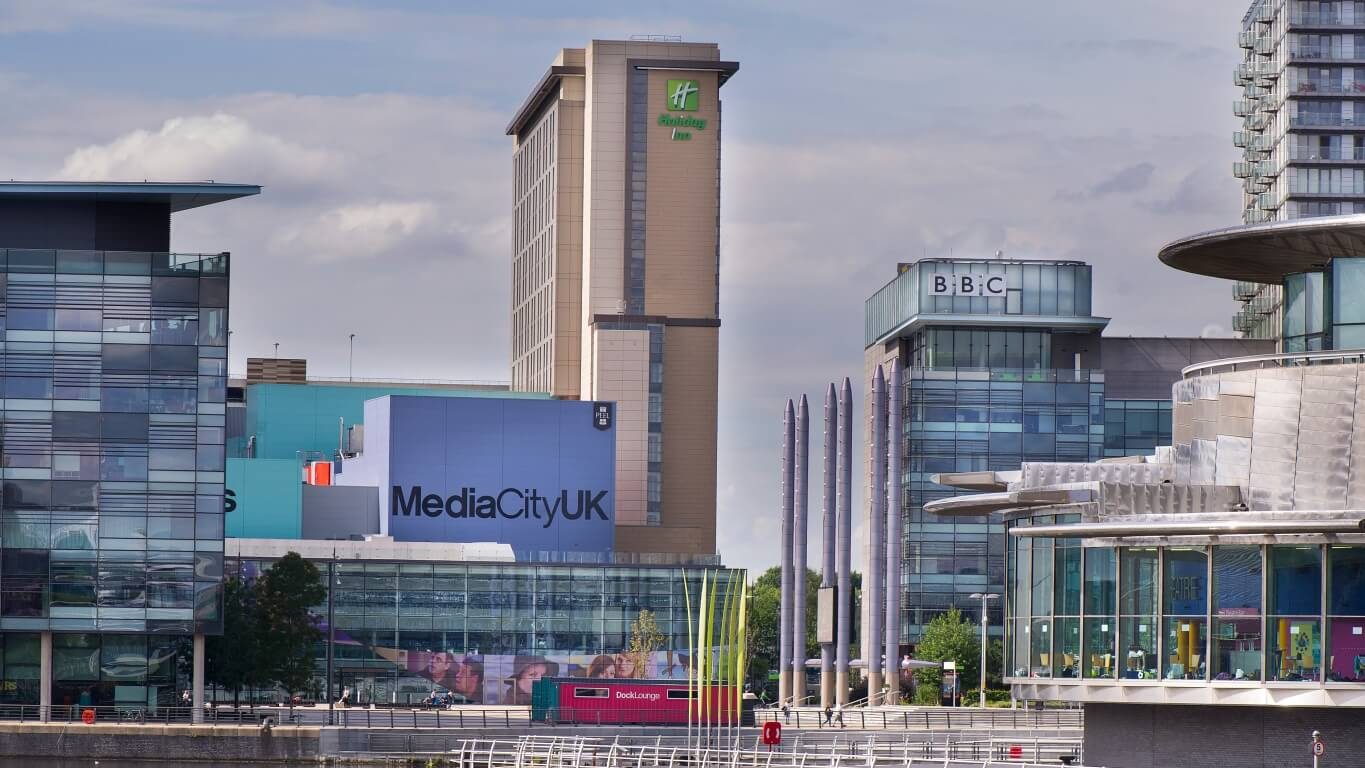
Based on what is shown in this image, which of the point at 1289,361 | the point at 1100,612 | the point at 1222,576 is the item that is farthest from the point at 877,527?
the point at 1222,576

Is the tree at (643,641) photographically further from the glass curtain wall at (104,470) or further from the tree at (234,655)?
the glass curtain wall at (104,470)

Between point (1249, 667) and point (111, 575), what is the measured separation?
72.9 metres

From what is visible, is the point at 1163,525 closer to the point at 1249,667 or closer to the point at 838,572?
the point at 1249,667

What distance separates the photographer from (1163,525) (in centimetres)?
6400

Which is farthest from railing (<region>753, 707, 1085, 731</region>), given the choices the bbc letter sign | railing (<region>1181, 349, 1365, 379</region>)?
the bbc letter sign

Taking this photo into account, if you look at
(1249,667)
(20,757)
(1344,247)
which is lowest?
(20,757)

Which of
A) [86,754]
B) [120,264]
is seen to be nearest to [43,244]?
[120,264]

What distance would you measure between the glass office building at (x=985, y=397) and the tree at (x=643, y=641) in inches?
722

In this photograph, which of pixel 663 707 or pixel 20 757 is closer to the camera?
pixel 20 757

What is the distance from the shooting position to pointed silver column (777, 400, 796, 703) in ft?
557

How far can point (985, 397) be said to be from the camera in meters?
174

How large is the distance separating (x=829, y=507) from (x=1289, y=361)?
100m

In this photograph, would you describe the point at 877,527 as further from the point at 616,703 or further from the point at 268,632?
the point at 616,703

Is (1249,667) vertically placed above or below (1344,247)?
below
